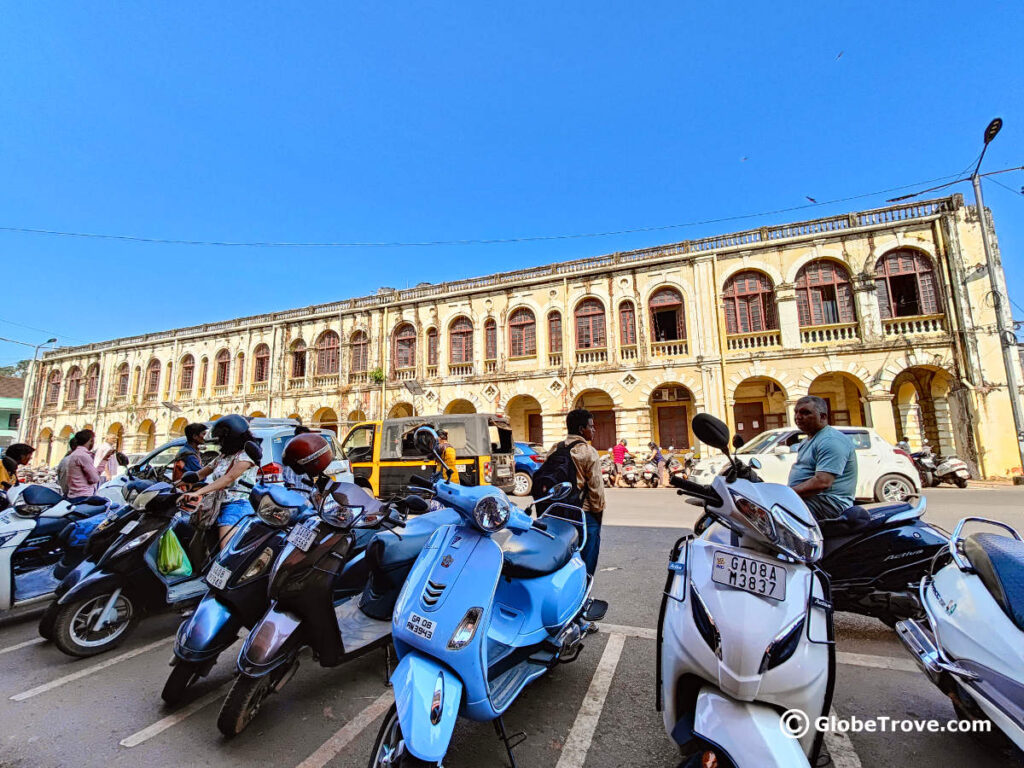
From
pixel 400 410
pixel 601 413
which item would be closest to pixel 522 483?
pixel 601 413

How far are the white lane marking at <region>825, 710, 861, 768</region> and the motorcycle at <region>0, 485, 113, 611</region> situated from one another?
19.2 ft

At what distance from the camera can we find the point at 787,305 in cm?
1648

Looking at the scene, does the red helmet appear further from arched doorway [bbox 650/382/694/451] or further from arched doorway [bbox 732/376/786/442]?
arched doorway [bbox 732/376/786/442]

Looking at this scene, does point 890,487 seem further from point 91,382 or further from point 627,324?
point 91,382

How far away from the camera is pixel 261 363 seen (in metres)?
25.7

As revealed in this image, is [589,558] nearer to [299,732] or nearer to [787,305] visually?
[299,732]

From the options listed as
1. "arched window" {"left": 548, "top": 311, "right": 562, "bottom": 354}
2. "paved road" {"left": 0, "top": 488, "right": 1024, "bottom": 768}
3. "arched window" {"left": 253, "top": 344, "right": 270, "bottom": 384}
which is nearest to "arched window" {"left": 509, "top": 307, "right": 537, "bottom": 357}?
"arched window" {"left": 548, "top": 311, "right": 562, "bottom": 354}

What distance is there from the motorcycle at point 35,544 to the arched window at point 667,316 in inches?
679

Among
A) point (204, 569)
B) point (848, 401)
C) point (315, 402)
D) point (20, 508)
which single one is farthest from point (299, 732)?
point (315, 402)

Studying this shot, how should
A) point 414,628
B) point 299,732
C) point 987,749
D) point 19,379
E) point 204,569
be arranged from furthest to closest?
1. point 19,379
2. point 204,569
3. point 299,732
4. point 987,749
5. point 414,628

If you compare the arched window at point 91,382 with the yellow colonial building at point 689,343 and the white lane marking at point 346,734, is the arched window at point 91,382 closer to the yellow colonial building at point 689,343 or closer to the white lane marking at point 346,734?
the yellow colonial building at point 689,343

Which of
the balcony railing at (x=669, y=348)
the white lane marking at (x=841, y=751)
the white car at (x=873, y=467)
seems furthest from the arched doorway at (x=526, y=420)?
the white lane marking at (x=841, y=751)

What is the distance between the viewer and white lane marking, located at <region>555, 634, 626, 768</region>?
215cm

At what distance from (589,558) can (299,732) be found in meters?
2.32
